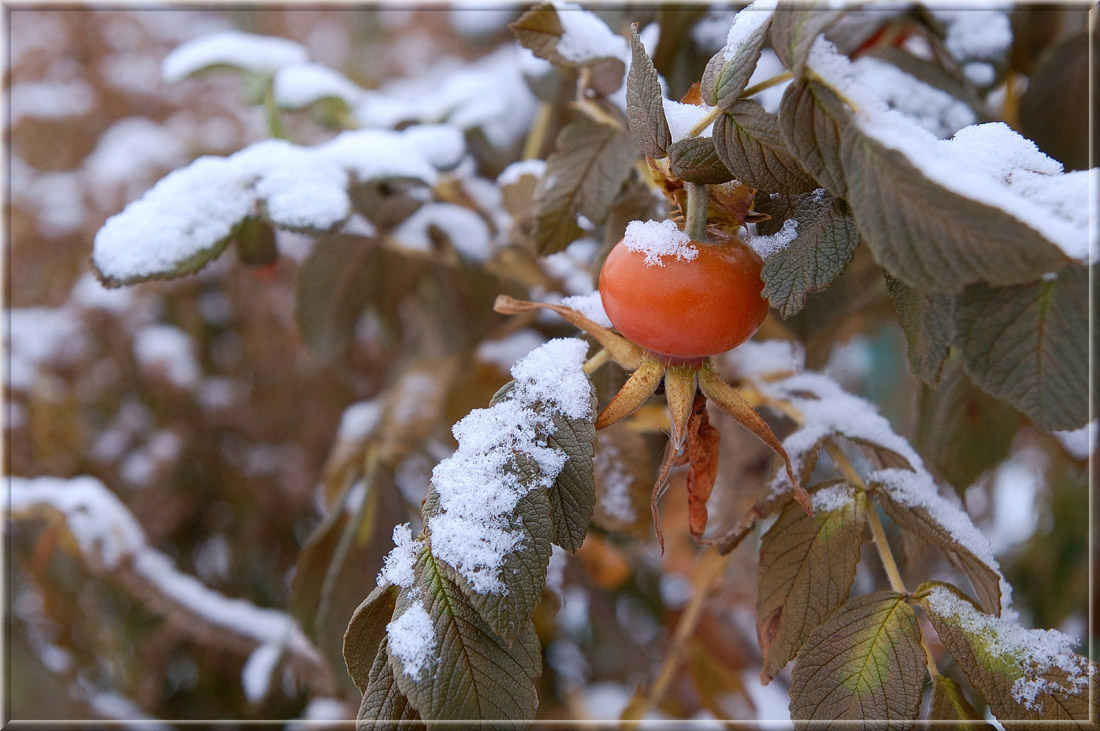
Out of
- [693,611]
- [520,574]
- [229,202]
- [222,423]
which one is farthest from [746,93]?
[222,423]

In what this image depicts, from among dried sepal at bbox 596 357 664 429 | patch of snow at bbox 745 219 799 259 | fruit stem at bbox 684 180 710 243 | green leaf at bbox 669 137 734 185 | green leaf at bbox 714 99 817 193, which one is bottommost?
dried sepal at bbox 596 357 664 429

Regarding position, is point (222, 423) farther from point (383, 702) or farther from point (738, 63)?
point (738, 63)

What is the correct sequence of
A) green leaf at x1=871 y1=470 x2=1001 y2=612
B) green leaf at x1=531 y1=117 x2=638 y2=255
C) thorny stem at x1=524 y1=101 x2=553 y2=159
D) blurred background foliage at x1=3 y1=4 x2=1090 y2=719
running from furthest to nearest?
blurred background foliage at x1=3 y1=4 x2=1090 y2=719 → thorny stem at x1=524 y1=101 x2=553 y2=159 → green leaf at x1=531 y1=117 x2=638 y2=255 → green leaf at x1=871 y1=470 x2=1001 y2=612

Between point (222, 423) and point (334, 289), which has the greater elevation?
point (334, 289)

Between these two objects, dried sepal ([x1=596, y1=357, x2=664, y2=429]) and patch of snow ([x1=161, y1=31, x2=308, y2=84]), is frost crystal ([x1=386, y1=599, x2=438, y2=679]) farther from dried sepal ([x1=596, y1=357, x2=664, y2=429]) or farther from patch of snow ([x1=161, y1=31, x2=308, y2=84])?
patch of snow ([x1=161, y1=31, x2=308, y2=84])

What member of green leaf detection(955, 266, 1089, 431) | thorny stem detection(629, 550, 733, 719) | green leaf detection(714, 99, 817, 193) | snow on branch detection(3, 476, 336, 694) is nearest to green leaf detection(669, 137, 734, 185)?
green leaf detection(714, 99, 817, 193)
